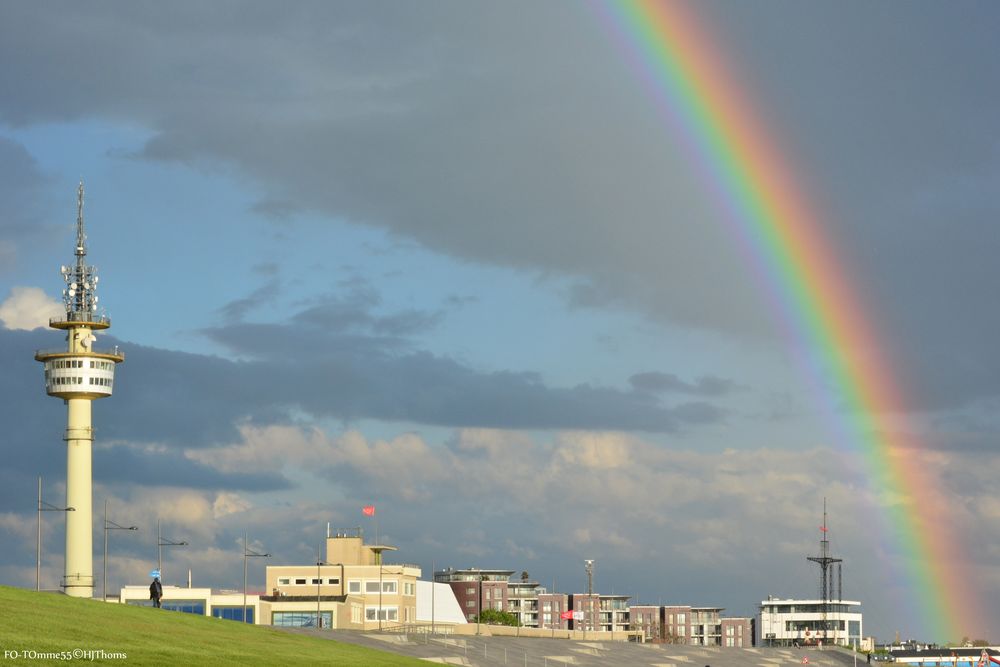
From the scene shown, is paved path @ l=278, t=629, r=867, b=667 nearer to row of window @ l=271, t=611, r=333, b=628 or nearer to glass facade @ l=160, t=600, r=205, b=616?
row of window @ l=271, t=611, r=333, b=628

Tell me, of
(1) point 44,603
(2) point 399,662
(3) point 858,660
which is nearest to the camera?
(1) point 44,603

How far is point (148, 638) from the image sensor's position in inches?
2938

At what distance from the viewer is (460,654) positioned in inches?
4550

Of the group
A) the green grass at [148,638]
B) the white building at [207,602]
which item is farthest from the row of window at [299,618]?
the green grass at [148,638]

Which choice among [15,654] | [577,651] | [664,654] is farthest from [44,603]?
[664,654]

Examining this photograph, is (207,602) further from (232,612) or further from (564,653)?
(564,653)

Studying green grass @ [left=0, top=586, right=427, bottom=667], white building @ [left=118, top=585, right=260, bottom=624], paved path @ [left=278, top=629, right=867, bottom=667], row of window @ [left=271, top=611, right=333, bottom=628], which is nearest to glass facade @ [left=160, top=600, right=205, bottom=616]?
white building @ [left=118, top=585, right=260, bottom=624]

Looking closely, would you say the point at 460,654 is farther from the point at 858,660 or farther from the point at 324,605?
the point at 858,660

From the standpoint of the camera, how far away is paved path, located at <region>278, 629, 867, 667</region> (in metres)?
112

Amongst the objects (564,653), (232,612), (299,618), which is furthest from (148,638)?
(299,618)

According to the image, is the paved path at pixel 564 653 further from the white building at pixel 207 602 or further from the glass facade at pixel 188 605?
the glass facade at pixel 188 605

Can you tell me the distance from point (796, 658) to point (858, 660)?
890 cm

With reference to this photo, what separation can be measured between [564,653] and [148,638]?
228ft

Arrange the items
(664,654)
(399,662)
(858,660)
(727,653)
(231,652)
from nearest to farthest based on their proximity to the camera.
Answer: (231,652)
(399,662)
(664,654)
(727,653)
(858,660)
